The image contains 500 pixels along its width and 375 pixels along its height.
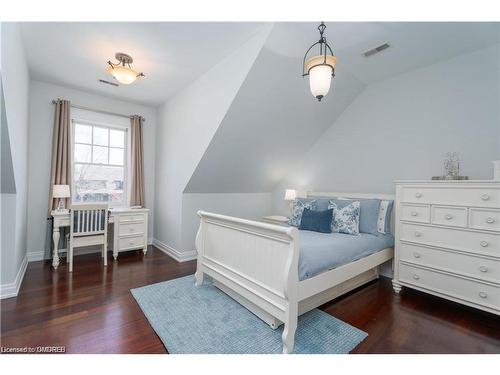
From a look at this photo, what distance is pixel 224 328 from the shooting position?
1.82 m

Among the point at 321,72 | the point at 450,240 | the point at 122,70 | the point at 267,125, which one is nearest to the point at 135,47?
the point at 122,70

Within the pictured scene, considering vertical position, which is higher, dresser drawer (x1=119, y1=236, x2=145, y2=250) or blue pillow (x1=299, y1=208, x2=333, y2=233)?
blue pillow (x1=299, y1=208, x2=333, y2=233)

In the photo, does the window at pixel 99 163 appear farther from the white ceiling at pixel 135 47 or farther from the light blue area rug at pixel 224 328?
the light blue area rug at pixel 224 328

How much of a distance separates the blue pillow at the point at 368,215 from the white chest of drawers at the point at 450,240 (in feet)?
0.80

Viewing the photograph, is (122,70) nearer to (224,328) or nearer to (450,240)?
(224,328)

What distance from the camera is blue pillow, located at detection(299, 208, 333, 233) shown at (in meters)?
2.69

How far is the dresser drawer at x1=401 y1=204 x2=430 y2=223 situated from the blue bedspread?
37 centimetres

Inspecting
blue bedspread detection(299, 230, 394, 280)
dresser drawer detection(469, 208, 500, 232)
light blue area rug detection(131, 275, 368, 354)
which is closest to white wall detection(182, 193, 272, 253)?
light blue area rug detection(131, 275, 368, 354)

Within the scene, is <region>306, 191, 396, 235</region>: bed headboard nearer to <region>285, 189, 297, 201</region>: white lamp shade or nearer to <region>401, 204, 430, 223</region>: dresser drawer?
<region>285, 189, 297, 201</region>: white lamp shade

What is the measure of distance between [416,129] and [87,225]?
14.1 feet

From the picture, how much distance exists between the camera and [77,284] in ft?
8.42

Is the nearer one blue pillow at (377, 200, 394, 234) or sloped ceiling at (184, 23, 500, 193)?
sloped ceiling at (184, 23, 500, 193)
